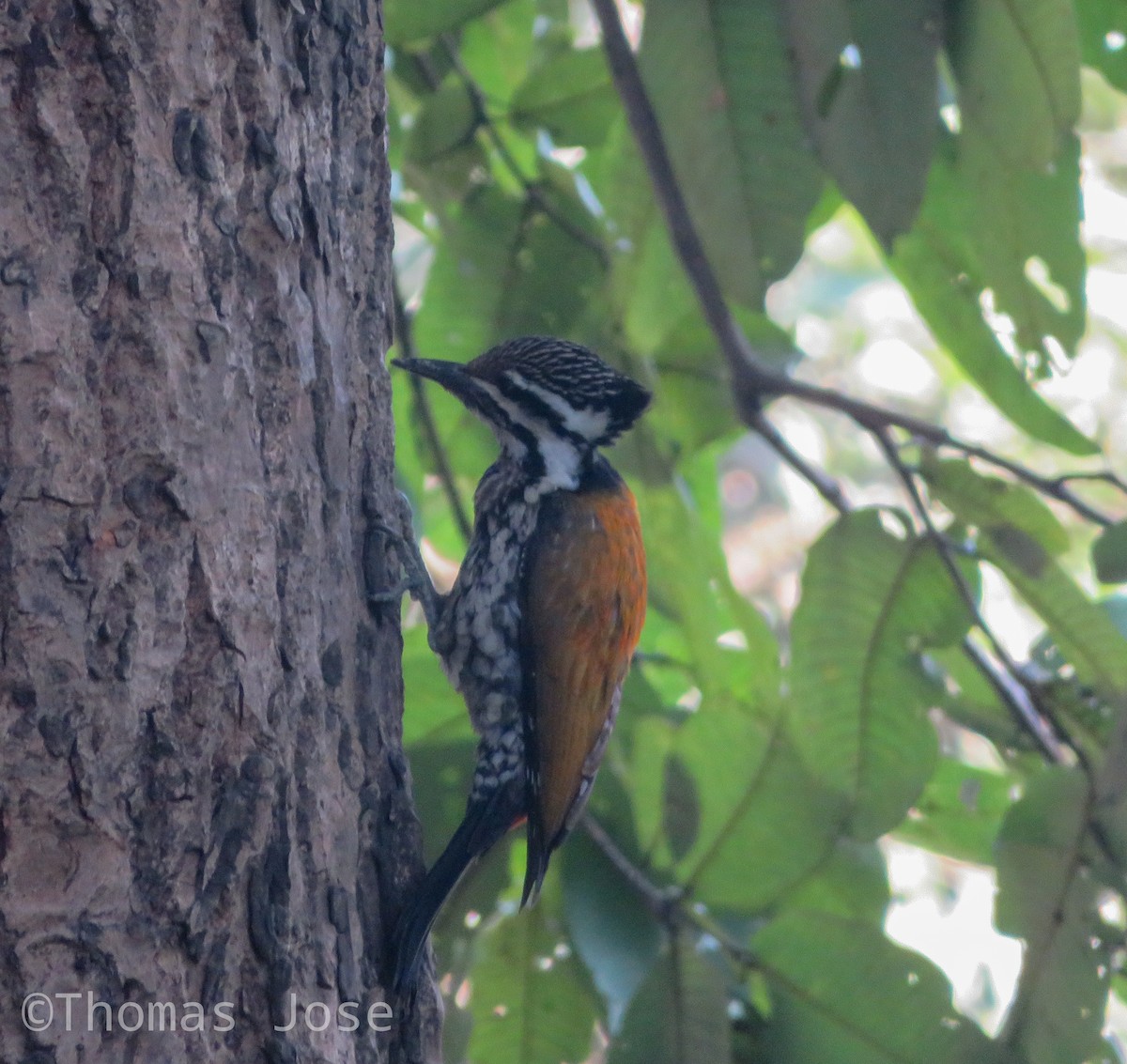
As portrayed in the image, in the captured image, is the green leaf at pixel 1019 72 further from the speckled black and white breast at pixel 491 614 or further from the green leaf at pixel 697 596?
the speckled black and white breast at pixel 491 614

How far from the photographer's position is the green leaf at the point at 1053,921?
3109mm

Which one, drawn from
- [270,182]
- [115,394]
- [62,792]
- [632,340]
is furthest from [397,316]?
[62,792]

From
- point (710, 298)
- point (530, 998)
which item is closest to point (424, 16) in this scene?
point (710, 298)

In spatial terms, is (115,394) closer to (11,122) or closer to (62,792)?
(11,122)

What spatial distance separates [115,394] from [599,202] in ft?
8.87

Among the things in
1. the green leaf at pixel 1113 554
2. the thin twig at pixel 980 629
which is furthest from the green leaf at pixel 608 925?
the green leaf at pixel 1113 554

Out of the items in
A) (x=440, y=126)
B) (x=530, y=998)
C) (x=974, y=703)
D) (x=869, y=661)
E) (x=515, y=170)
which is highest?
(x=440, y=126)

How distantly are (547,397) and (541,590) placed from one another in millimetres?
486

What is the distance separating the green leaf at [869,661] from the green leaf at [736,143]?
734 millimetres

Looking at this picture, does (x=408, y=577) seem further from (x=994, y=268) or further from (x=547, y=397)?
(x=994, y=268)

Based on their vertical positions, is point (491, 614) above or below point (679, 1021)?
above

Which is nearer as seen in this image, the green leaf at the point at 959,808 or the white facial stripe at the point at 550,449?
the white facial stripe at the point at 550,449

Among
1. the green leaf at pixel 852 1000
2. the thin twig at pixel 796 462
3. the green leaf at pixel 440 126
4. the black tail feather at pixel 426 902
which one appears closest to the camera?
the black tail feather at pixel 426 902

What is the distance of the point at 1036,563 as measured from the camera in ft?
11.3
